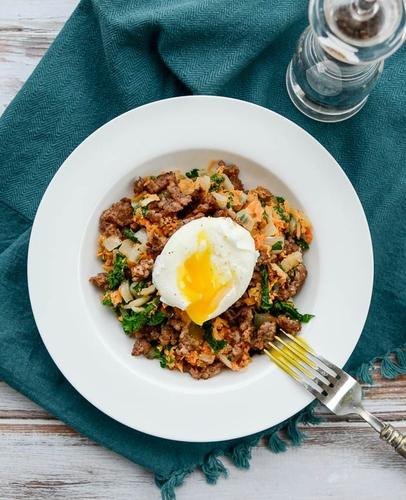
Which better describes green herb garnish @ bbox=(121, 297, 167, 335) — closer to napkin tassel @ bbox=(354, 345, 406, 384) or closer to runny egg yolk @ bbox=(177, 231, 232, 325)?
runny egg yolk @ bbox=(177, 231, 232, 325)

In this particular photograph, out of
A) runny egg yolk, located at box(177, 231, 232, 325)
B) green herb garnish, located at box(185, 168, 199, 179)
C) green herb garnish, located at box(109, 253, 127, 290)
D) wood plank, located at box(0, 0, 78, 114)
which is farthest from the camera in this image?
wood plank, located at box(0, 0, 78, 114)

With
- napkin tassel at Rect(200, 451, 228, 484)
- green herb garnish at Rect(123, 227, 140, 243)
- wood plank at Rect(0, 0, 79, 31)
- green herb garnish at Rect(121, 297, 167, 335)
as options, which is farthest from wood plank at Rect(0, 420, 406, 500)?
wood plank at Rect(0, 0, 79, 31)

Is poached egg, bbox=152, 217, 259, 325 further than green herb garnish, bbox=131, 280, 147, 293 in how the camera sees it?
No

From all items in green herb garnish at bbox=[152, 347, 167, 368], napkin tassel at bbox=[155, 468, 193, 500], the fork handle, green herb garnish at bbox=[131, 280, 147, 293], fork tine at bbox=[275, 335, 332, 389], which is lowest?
napkin tassel at bbox=[155, 468, 193, 500]

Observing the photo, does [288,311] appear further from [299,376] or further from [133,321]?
[133,321]

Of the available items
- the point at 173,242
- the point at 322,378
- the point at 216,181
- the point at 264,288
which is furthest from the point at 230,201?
the point at 322,378

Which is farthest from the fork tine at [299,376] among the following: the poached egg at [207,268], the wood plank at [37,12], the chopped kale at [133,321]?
the wood plank at [37,12]

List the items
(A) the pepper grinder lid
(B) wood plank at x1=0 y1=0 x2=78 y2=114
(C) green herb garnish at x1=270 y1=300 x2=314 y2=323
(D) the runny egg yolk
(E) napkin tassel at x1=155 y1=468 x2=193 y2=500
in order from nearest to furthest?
1. (A) the pepper grinder lid
2. (D) the runny egg yolk
3. (C) green herb garnish at x1=270 y1=300 x2=314 y2=323
4. (E) napkin tassel at x1=155 y1=468 x2=193 y2=500
5. (B) wood plank at x1=0 y1=0 x2=78 y2=114

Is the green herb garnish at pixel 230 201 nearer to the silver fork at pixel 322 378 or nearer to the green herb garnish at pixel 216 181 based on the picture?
the green herb garnish at pixel 216 181
